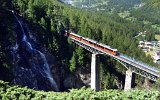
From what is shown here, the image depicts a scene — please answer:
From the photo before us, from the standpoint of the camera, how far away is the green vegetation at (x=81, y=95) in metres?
25.1

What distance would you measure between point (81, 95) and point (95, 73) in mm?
51576

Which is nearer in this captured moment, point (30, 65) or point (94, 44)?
point (30, 65)

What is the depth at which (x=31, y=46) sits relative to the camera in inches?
2995

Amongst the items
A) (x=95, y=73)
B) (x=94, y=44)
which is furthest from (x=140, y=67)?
(x=94, y=44)

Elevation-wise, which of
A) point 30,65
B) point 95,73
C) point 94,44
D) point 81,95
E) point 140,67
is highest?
point 81,95

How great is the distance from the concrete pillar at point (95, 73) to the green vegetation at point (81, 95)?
49.8m

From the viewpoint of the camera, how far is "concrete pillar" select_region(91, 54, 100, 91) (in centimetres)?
7719

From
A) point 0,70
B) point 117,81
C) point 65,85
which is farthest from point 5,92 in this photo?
point 117,81

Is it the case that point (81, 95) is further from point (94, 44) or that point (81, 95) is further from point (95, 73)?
point (94, 44)

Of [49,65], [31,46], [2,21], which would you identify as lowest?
[49,65]

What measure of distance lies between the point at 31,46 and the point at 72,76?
13539 mm

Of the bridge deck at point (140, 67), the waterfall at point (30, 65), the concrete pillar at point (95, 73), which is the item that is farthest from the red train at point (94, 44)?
the waterfall at point (30, 65)

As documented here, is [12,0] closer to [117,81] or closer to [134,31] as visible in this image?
[117,81]

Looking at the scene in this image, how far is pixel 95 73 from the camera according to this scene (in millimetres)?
77062
